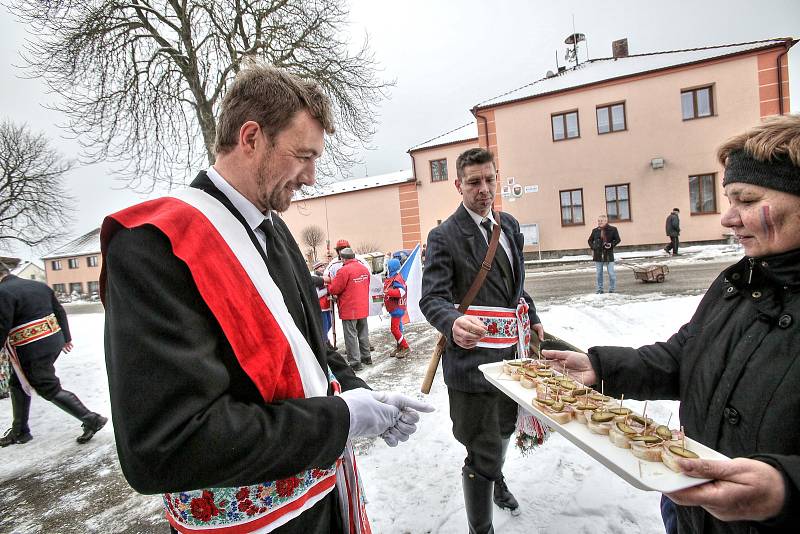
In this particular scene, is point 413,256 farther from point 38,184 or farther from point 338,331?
point 38,184

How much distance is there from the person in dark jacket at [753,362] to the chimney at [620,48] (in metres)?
26.9

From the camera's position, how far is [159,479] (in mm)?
965

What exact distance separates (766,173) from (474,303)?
1.58 m

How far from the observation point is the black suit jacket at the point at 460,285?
2500 mm

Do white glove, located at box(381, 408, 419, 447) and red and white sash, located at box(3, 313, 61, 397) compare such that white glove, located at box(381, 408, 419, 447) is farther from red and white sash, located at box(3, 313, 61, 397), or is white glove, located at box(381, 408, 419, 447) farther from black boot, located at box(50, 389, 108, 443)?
red and white sash, located at box(3, 313, 61, 397)

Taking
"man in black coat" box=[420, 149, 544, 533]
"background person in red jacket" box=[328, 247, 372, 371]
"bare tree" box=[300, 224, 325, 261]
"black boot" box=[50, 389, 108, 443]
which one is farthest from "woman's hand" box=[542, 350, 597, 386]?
"bare tree" box=[300, 224, 325, 261]

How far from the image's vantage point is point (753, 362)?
49.0 inches

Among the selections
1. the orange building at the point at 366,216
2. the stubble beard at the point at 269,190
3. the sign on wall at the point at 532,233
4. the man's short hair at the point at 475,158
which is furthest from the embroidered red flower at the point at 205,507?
the orange building at the point at 366,216

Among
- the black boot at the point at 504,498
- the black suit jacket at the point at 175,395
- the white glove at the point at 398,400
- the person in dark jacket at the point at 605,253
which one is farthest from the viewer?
the person in dark jacket at the point at 605,253

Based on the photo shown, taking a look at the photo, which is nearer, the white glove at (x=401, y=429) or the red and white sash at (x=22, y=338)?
the white glove at (x=401, y=429)

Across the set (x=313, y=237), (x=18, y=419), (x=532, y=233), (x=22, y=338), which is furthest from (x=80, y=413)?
(x=313, y=237)

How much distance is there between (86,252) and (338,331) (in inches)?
2020

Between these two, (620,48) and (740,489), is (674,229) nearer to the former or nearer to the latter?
(620,48)

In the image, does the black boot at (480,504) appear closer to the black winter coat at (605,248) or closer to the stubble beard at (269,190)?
the stubble beard at (269,190)
